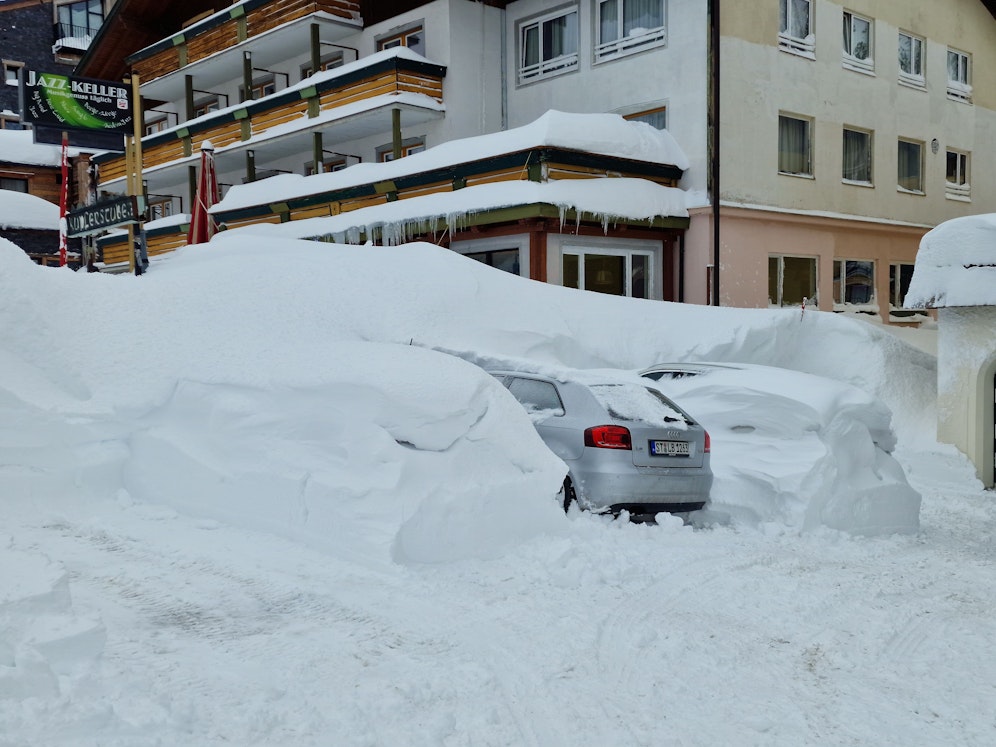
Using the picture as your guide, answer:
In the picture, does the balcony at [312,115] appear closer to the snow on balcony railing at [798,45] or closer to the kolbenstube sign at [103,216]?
the snow on balcony railing at [798,45]

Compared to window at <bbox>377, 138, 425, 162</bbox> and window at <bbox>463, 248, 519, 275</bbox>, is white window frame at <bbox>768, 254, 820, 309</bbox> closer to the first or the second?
window at <bbox>463, 248, 519, 275</bbox>

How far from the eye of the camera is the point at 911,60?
78.8ft

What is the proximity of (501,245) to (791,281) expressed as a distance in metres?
6.62

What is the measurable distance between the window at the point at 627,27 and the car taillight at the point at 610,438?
45.6 ft

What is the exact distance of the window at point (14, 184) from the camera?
38.8 meters

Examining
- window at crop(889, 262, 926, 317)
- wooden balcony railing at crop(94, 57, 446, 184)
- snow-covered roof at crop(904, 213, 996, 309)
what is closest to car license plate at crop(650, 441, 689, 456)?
snow-covered roof at crop(904, 213, 996, 309)

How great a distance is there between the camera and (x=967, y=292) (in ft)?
41.8

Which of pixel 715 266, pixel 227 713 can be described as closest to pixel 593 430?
pixel 227 713

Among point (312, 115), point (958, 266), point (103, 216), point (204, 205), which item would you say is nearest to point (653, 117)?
point (312, 115)

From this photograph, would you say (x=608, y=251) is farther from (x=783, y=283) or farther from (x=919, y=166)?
(x=919, y=166)

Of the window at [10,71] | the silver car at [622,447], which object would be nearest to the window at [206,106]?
the window at [10,71]

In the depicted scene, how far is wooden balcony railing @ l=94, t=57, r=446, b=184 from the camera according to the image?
21672 mm

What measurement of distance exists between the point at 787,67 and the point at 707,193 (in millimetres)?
4010

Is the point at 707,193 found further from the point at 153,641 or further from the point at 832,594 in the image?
the point at 153,641
